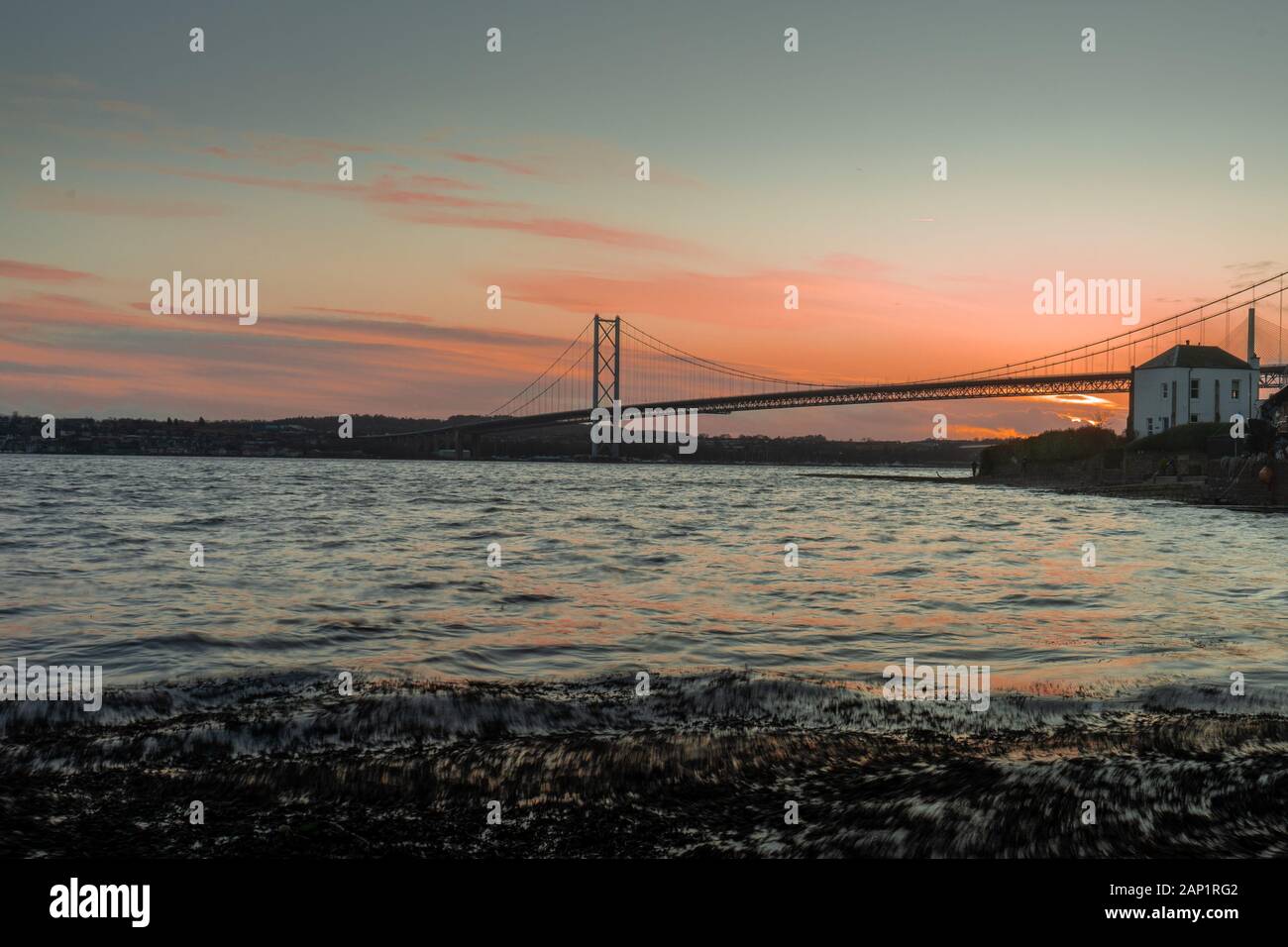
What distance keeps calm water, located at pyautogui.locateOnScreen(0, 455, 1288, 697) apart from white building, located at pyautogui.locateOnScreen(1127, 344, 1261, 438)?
176 feet

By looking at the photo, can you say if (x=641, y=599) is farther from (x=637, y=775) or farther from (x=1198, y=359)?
(x=1198, y=359)

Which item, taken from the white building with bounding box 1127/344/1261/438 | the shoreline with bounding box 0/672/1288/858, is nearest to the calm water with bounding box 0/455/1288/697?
the shoreline with bounding box 0/672/1288/858

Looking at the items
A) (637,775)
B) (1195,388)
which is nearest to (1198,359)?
(1195,388)

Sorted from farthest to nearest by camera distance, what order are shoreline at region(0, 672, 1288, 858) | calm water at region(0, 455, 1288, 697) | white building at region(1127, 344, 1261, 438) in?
white building at region(1127, 344, 1261, 438) < calm water at region(0, 455, 1288, 697) < shoreline at region(0, 672, 1288, 858)

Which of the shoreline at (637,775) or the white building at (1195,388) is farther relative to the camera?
the white building at (1195,388)

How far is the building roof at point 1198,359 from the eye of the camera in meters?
74.4

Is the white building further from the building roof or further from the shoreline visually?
the shoreline

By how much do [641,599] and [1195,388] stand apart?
73.8 m

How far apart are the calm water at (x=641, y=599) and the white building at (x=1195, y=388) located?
53.8 meters

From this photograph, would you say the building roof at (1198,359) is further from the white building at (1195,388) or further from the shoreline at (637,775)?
the shoreline at (637,775)

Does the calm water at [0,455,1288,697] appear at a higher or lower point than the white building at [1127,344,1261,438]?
lower

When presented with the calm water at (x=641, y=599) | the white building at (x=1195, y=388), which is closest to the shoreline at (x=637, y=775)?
the calm water at (x=641, y=599)

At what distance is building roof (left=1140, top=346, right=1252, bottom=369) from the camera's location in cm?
7444

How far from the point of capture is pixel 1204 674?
27.6 feet
